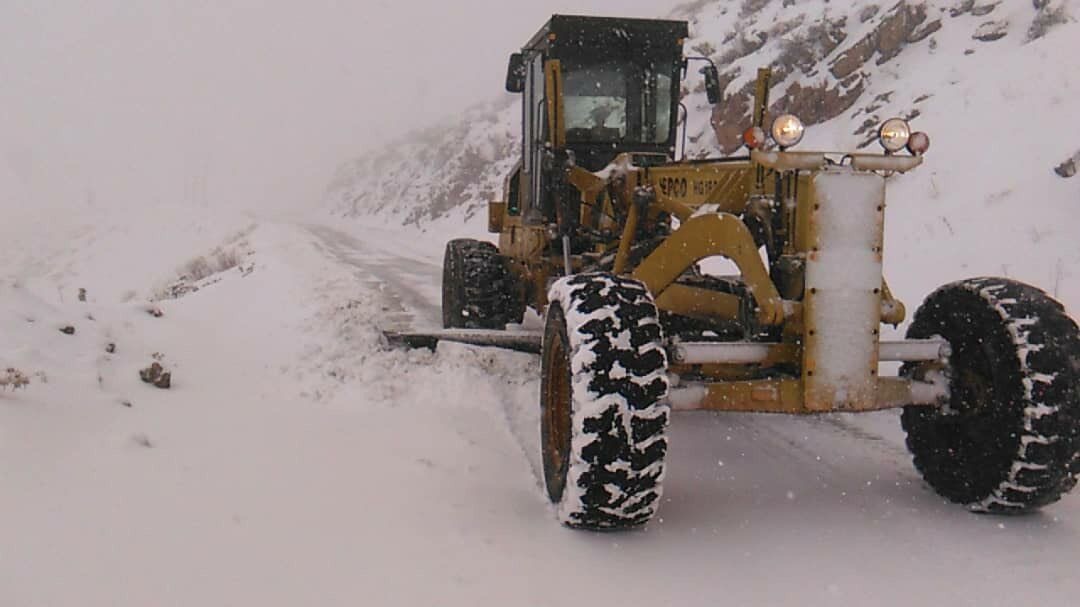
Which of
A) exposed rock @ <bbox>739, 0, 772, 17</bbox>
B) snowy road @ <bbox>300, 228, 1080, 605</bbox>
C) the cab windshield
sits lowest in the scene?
snowy road @ <bbox>300, 228, 1080, 605</bbox>

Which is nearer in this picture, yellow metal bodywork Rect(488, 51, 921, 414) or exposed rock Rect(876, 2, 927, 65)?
yellow metal bodywork Rect(488, 51, 921, 414)

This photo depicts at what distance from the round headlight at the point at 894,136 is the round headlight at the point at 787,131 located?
48 cm

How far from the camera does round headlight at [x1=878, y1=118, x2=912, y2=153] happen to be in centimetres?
454

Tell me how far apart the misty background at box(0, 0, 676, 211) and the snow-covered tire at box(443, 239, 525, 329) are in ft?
142

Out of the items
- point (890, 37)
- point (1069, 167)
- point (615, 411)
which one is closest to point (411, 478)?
point (615, 411)

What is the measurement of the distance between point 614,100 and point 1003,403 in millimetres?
4080

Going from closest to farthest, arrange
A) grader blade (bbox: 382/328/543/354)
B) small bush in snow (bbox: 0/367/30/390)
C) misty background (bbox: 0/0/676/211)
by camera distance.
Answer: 1. small bush in snow (bbox: 0/367/30/390)
2. grader blade (bbox: 382/328/543/354)
3. misty background (bbox: 0/0/676/211)

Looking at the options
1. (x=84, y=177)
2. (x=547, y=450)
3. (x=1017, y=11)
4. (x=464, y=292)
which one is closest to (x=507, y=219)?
(x=464, y=292)

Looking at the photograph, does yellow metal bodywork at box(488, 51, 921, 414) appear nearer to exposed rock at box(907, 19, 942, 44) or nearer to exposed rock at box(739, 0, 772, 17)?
exposed rock at box(907, 19, 942, 44)

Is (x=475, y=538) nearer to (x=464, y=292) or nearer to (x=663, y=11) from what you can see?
(x=464, y=292)

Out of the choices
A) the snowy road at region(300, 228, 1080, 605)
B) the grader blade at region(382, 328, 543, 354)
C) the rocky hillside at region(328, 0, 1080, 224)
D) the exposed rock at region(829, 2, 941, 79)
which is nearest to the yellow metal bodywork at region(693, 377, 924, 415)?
the snowy road at region(300, 228, 1080, 605)

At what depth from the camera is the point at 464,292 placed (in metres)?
8.66

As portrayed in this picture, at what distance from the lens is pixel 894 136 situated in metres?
4.54

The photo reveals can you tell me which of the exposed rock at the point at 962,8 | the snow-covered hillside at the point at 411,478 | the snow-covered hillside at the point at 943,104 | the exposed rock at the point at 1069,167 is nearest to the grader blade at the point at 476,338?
the snow-covered hillside at the point at 411,478
